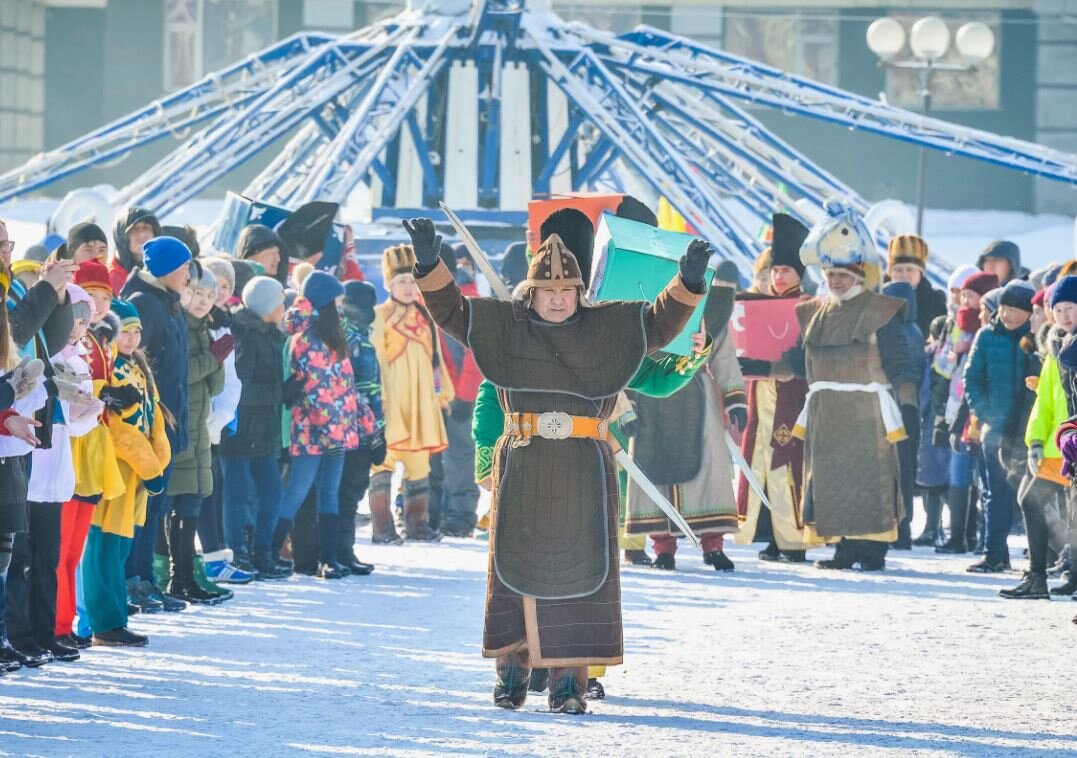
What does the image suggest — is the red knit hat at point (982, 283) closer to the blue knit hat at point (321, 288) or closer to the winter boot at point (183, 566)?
the blue knit hat at point (321, 288)

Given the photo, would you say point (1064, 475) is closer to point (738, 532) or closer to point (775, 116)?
point (738, 532)

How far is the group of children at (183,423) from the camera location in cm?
782

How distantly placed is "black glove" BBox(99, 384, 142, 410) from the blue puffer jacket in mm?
4539

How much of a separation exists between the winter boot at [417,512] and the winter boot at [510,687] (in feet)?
18.7

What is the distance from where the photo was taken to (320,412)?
10953 millimetres

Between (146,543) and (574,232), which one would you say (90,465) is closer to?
(146,543)

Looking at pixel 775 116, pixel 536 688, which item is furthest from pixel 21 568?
pixel 775 116

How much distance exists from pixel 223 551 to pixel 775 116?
1060 inches

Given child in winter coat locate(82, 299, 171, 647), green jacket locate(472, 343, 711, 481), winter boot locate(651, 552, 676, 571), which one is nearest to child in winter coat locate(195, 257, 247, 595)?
child in winter coat locate(82, 299, 171, 647)

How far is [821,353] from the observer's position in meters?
11.8

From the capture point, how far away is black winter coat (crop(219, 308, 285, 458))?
1060 centimetres

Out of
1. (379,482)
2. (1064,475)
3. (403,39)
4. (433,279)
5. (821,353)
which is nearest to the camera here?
(433,279)

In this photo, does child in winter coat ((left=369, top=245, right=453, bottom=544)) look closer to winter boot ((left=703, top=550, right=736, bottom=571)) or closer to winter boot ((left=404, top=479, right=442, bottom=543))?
winter boot ((left=404, top=479, right=442, bottom=543))

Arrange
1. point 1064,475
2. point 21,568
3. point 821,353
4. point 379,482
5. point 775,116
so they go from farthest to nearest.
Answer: point 775,116, point 379,482, point 821,353, point 1064,475, point 21,568
